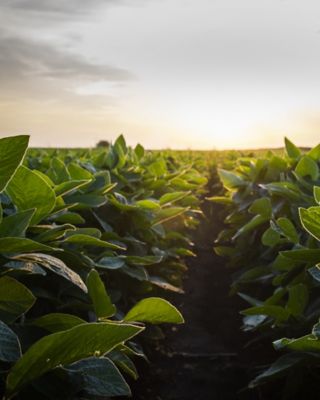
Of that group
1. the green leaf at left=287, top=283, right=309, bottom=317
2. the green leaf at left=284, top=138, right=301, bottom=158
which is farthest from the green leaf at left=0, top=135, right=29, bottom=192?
the green leaf at left=284, top=138, right=301, bottom=158

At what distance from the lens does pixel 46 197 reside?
4.82 ft

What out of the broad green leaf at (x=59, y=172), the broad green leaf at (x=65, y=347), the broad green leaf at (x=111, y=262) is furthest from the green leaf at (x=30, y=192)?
the broad green leaf at (x=59, y=172)

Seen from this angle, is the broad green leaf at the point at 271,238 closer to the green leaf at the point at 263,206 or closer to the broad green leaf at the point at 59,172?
the green leaf at the point at 263,206

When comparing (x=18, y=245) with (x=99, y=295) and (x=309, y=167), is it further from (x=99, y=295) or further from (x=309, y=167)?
(x=309, y=167)

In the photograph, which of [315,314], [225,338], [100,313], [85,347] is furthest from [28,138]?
[225,338]

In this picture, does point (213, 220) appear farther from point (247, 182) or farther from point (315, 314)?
point (315, 314)

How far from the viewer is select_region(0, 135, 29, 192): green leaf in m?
1.08

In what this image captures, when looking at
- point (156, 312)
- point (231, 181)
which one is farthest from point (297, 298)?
point (231, 181)

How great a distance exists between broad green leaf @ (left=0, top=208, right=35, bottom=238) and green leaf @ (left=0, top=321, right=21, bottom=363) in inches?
10.9

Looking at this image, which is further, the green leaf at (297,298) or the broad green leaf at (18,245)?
the green leaf at (297,298)

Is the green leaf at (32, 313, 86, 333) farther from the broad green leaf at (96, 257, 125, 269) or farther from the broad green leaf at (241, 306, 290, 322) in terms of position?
the broad green leaf at (241, 306, 290, 322)

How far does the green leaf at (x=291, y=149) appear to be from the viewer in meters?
4.04

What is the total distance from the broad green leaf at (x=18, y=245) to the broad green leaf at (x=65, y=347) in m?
0.28

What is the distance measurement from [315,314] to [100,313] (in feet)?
3.66
